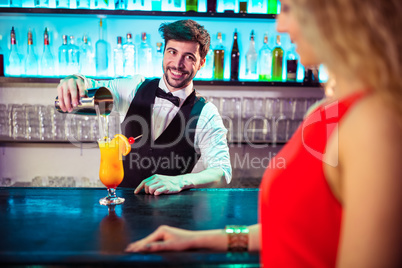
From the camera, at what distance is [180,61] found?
233 cm

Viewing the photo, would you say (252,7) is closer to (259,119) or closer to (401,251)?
(259,119)

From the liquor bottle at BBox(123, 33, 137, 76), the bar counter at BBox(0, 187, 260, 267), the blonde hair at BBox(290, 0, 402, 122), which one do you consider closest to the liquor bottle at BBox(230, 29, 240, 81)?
the liquor bottle at BBox(123, 33, 137, 76)

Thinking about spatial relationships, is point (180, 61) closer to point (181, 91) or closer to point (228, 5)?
point (181, 91)

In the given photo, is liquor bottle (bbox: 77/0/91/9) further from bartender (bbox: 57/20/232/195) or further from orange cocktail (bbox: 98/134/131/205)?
orange cocktail (bbox: 98/134/131/205)

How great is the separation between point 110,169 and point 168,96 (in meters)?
1.08

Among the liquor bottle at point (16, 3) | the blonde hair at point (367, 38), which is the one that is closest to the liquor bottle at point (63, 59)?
the liquor bottle at point (16, 3)

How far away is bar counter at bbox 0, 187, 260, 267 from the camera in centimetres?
90

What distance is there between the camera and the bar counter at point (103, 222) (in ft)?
2.95

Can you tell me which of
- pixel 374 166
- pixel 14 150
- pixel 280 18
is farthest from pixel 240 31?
pixel 374 166

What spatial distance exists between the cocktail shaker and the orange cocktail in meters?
0.14

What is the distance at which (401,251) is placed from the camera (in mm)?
505

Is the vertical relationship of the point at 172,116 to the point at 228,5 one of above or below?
below

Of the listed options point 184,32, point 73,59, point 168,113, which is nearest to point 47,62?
point 73,59

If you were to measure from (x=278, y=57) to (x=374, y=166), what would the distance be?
2.55m
